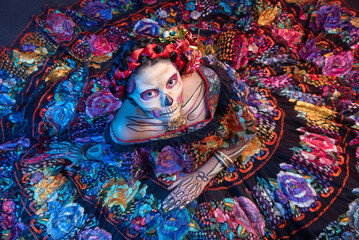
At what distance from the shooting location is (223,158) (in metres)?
1.21

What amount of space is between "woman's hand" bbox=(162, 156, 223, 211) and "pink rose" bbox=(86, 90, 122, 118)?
59 centimetres

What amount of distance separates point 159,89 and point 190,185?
0.51m

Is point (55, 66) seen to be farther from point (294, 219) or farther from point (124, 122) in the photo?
point (294, 219)

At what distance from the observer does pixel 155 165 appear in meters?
1.18

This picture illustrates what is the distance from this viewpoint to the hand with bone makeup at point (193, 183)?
1.17m

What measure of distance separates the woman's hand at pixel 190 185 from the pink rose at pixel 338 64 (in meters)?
0.95

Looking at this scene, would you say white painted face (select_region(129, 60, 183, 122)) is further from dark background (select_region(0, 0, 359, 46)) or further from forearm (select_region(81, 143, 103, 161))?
dark background (select_region(0, 0, 359, 46))

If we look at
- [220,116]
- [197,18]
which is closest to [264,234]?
[220,116]

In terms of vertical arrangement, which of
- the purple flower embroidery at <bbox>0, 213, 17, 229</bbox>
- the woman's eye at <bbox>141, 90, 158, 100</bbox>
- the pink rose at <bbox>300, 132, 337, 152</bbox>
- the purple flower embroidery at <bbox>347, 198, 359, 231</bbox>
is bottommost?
the purple flower embroidery at <bbox>347, 198, 359, 231</bbox>

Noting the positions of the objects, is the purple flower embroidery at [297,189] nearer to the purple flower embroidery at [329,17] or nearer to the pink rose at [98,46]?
the purple flower embroidery at [329,17]

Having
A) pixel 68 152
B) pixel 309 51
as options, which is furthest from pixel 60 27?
pixel 309 51

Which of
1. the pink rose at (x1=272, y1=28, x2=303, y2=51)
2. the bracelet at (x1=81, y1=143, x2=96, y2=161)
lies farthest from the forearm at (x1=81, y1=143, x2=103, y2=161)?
the pink rose at (x1=272, y1=28, x2=303, y2=51)

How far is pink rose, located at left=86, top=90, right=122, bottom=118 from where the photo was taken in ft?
4.97

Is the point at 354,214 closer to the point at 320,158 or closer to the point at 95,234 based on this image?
the point at 320,158
